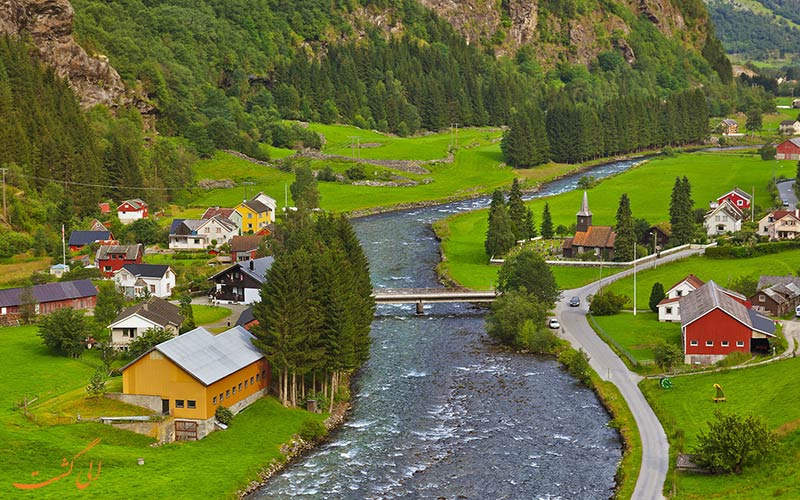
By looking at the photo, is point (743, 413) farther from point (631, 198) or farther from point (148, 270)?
point (631, 198)

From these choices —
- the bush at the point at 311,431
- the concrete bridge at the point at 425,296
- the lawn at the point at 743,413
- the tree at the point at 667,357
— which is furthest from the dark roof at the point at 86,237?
the lawn at the point at 743,413

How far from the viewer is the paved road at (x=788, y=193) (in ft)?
437

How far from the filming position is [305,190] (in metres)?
146

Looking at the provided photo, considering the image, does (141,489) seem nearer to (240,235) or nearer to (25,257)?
(25,257)

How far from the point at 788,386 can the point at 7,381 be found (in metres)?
49.1

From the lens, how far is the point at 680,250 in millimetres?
114500

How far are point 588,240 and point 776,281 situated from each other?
94.1 feet

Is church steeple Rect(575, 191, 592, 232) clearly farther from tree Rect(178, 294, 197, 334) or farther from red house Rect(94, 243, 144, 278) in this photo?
tree Rect(178, 294, 197, 334)

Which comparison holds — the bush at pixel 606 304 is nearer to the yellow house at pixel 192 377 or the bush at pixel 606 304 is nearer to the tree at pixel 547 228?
the tree at pixel 547 228

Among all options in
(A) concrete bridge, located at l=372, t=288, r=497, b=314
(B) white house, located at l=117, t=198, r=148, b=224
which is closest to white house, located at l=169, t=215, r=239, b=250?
(B) white house, located at l=117, t=198, r=148, b=224

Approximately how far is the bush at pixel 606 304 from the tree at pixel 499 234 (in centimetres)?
2473

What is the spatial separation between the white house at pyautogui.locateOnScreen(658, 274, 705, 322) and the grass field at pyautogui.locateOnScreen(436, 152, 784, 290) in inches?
316

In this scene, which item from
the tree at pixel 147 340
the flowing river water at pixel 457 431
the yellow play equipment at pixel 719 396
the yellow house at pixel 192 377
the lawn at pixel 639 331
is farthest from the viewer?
the lawn at pixel 639 331

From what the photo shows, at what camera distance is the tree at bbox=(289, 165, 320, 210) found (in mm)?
144000
